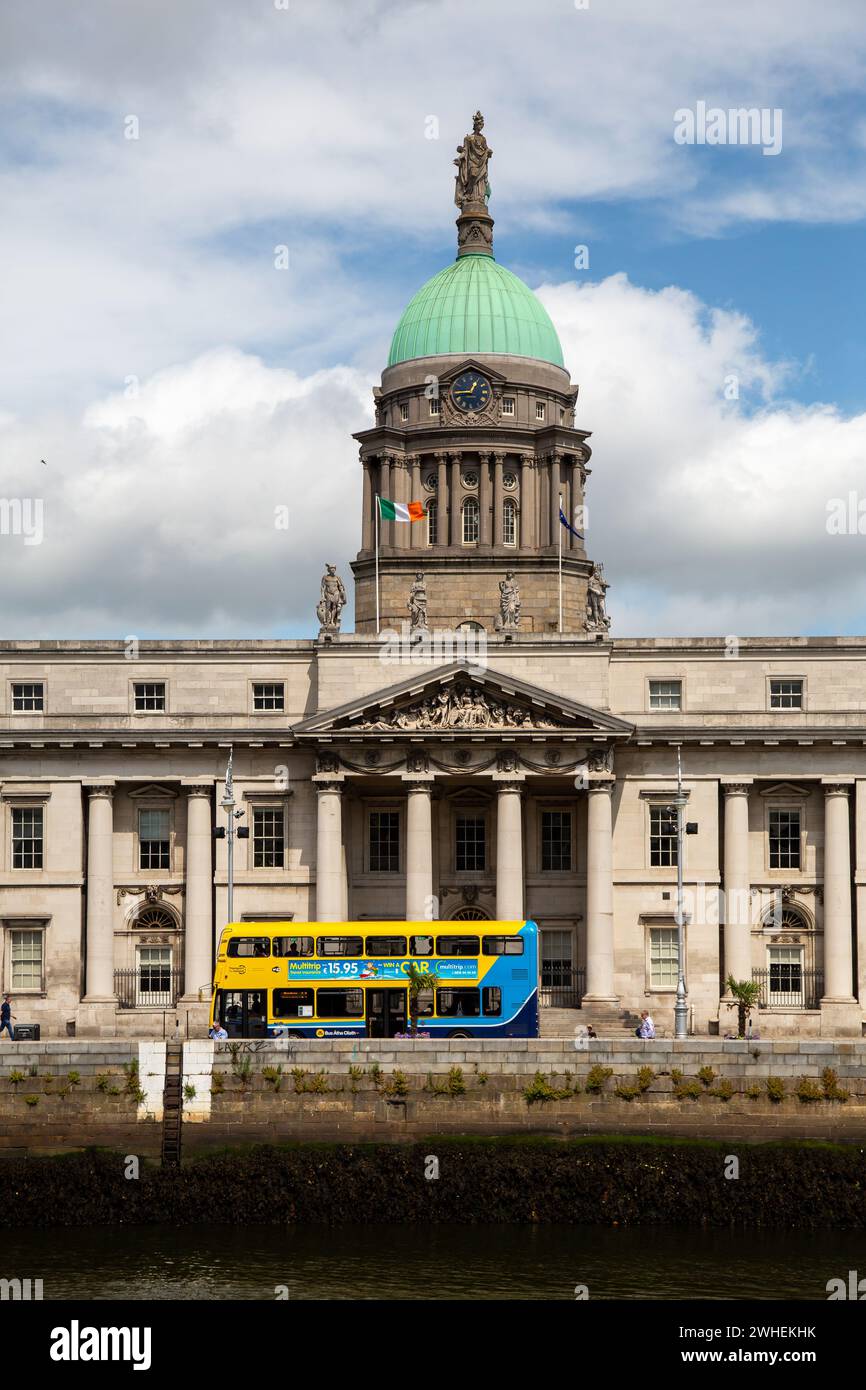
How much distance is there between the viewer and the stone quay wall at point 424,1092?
4775 centimetres

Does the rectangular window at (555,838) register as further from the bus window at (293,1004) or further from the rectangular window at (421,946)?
the bus window at (293,1004)

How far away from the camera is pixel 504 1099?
4834cm

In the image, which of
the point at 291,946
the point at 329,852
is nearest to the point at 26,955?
the point at 329,852

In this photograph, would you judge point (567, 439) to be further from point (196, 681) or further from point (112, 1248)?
point (112, 1248)

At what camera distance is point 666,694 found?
6981 centimetres

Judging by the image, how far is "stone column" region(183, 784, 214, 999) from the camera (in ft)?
224

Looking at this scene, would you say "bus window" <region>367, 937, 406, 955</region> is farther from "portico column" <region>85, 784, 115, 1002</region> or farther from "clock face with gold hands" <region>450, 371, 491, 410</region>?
"clock face with gold hands" <region>450, 371, 491, 410</region>

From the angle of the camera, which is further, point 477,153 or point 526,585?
point 477,153

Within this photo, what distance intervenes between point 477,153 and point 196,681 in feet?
112

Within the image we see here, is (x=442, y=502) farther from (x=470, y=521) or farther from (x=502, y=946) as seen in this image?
(x=502, y=946)

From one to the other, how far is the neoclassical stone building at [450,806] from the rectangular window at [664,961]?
0.37 feet

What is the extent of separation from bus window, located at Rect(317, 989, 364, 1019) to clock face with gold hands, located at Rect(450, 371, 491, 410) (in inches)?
1416

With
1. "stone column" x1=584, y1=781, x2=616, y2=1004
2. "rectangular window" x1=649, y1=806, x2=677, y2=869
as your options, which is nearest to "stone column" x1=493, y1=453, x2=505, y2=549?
"rectangular window" x1=649, y1=806, x2=677, y2=869
